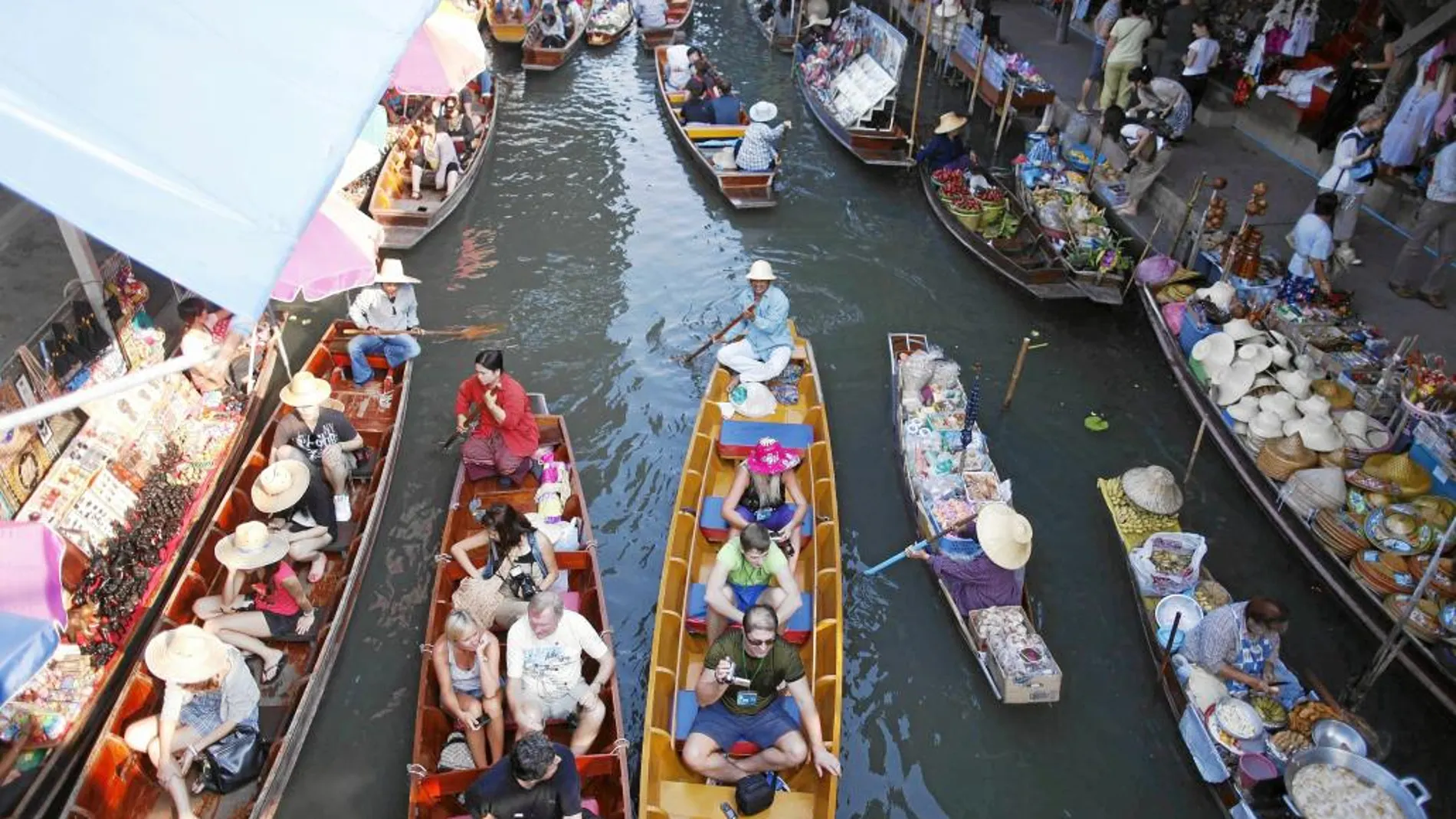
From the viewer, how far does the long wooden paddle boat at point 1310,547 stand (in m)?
8.22

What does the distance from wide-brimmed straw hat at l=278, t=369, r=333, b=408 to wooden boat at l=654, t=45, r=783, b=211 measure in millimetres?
8494

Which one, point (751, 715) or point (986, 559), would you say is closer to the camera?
point (751, 715)

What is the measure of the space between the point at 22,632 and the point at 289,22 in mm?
4063

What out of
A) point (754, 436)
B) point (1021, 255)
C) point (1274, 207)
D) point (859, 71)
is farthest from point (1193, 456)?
point (859, 71)

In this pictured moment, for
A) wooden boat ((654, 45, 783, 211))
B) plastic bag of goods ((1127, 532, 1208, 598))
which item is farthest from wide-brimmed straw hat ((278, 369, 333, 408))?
wooden boat ((654, 45, 783, 211))

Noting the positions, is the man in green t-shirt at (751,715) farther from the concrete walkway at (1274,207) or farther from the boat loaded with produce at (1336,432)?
the concrete walkway at (1274,207)

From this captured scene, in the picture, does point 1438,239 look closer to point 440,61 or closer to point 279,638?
point 440,61

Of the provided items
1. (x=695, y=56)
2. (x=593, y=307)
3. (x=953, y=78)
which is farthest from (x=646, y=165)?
(x=953, y=78)

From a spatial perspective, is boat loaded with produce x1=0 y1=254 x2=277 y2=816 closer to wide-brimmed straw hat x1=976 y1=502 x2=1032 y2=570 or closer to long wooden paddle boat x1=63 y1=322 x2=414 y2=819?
long wooden paddle boat x1=63 y1=322 x2=414 y2=819

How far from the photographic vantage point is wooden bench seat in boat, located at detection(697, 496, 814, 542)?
28.5ft

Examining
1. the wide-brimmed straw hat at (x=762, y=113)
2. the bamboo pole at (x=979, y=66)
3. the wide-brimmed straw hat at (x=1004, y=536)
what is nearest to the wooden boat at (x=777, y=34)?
the bamboo pole at (x=979, y=66)

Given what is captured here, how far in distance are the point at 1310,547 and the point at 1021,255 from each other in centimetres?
599

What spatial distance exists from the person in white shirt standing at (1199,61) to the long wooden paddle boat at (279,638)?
1380 cm

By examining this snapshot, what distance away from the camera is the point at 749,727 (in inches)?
266
